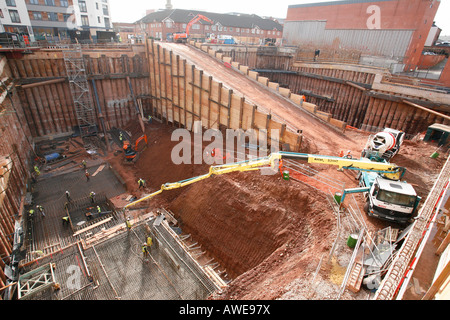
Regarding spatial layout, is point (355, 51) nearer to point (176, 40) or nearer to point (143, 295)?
point (176, 40)

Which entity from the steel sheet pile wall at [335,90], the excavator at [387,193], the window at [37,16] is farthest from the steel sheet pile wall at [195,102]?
the window at [37,16]

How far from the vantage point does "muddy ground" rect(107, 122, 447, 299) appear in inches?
349

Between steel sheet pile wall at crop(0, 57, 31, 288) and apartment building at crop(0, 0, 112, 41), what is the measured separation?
21805 millimetres

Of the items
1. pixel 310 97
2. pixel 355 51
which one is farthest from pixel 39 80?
pixel 355 51

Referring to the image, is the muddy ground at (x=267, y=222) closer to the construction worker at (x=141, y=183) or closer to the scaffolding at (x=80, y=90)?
the construction worker at (x=141, y=183)

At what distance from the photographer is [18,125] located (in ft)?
61.9

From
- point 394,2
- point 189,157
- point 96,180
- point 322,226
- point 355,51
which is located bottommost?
point 96,180

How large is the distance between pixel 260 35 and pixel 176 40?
43721mm

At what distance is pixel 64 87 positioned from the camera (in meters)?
22.4

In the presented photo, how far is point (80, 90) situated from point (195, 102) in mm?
10830

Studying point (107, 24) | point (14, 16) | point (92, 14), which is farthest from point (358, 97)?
point (107, 24)

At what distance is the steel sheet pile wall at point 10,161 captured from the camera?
11.8 metres

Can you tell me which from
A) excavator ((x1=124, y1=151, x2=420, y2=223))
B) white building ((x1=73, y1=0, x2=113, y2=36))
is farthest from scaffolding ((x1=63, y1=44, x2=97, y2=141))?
white building ((x1=73, y1=0, x2=113, y2=36))

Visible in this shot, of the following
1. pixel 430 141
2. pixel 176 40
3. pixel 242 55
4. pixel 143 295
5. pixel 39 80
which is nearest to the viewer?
pixel 143 295
